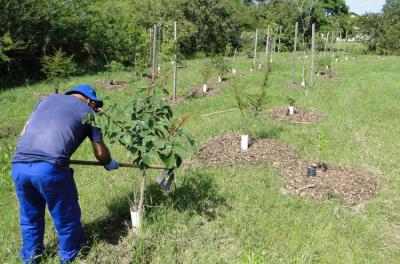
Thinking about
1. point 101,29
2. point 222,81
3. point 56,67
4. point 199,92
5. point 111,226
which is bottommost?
point 111,226

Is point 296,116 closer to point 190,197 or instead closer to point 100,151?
point 190,197

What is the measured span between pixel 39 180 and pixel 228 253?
1.91m

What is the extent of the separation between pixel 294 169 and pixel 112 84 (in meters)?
10.1

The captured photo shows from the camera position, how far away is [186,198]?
467 cm

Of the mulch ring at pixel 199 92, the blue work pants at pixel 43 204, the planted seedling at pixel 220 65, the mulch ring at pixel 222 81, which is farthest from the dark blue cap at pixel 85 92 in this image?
the planted seedling at pixel 220 65

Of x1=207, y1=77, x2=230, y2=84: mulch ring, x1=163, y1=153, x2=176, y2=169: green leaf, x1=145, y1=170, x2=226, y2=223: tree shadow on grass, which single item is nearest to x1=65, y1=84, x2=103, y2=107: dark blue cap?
x1=163, y1=153, x2=176, y2=169: green leaf

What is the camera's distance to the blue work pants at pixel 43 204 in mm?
3172

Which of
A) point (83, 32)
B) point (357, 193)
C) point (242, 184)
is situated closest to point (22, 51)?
point (83, 32)

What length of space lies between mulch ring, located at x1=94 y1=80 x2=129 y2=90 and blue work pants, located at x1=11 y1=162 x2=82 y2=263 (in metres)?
10.5

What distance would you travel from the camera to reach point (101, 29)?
794 inches

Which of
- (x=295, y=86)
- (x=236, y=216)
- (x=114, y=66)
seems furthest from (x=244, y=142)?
(x=114, y=66)

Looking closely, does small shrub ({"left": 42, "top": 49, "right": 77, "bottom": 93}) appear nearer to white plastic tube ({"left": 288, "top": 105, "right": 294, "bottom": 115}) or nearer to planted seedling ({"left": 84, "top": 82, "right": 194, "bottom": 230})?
white plastic tube ({"left": 288, "top": 105, "right": 294, "bottom": 115})

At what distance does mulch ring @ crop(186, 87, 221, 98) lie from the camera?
39.8 feet

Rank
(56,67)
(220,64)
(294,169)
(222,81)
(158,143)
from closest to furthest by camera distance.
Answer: (158,143), (294,169), (56,67), (220,64), (222,81)
